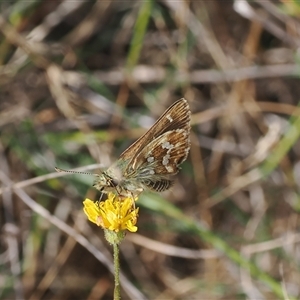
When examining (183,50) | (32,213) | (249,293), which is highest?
(183,50)

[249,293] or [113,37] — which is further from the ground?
[113,37]

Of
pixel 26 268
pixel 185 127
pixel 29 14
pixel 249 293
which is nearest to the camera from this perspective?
pixel 185 127

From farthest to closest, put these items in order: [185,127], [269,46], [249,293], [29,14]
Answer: [269,46], [29,14], [249,293], [185,127]

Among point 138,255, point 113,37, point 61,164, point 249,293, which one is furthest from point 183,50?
point 249,293

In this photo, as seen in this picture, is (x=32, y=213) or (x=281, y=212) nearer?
(x=32, y=213)

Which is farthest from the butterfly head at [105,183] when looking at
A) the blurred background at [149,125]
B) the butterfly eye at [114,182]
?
the blurred background at [149,125]

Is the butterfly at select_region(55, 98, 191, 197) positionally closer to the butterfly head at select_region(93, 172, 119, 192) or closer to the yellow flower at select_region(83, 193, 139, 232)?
the butterfly head at select_region(93, 172, 119, 192)

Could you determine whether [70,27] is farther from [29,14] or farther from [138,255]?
[138,255]

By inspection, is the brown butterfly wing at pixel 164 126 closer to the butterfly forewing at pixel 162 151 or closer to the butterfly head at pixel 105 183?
the butterfly forewing at pixel 162 151
